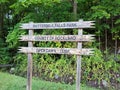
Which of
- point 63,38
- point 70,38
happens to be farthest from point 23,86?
point 70,38

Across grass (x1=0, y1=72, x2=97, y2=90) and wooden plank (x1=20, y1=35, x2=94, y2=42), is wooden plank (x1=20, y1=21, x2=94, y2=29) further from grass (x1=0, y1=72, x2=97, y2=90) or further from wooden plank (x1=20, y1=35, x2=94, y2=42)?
A: grass (x1=0, y1=72, x2=97, y2=90)

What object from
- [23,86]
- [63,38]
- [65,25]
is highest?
[65,25]

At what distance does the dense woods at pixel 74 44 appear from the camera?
7684 millimetres

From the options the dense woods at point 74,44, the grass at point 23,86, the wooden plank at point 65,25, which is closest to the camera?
the wooden plank at point 65,25

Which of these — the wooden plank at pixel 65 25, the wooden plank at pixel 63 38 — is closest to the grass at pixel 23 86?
the wooden plank at pixel 63 38

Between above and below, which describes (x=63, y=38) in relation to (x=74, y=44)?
above

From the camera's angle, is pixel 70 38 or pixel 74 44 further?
pixel 74 44

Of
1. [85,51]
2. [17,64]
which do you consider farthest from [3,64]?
[85,51]

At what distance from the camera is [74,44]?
27.1ft

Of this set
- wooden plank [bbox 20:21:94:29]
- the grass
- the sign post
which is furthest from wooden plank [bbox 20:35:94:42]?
the grass

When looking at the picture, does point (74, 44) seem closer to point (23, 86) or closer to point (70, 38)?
point (23, 86)

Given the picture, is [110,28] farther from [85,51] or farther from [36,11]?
[85,51]

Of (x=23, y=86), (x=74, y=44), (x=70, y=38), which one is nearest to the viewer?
(x=70, y=38)

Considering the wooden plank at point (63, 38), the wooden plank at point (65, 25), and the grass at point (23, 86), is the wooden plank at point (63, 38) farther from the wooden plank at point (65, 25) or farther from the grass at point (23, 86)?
the grass at point (23, 86)
